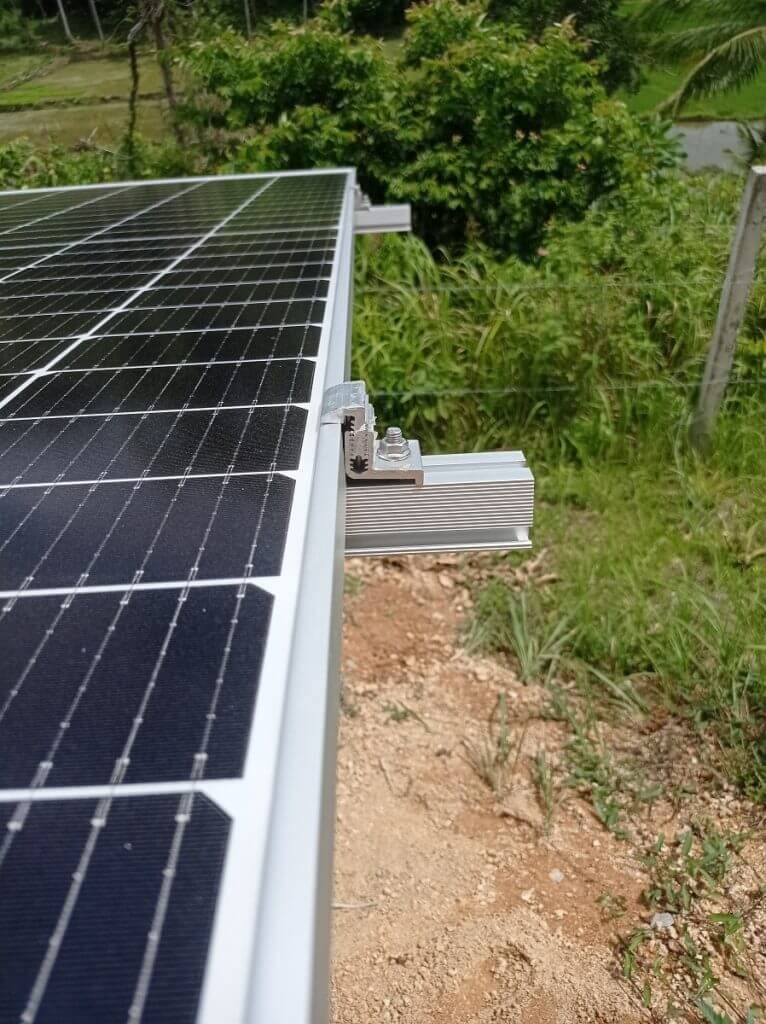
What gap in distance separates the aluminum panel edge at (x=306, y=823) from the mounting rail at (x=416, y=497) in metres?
0.53

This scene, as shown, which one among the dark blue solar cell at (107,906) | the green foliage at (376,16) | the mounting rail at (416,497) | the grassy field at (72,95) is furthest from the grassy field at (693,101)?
the dark blue solar cell at (107,906)

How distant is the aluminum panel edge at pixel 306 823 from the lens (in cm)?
91

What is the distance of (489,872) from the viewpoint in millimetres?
3480

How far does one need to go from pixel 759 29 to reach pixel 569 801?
14.7 m

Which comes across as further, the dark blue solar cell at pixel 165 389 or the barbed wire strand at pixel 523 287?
the barbed wire strand at pixel 523 287

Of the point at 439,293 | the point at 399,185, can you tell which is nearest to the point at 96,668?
the point at 439,293

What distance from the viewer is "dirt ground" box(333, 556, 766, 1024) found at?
3014 mm

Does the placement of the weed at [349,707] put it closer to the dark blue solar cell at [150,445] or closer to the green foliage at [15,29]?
the dark blue solar cell at [150,445]

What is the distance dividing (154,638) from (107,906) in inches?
21.4

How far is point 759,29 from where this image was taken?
41.9ft

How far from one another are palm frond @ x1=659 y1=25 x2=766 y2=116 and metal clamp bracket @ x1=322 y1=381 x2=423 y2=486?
13746mm

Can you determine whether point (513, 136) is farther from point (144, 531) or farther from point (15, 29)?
point (144, 531)

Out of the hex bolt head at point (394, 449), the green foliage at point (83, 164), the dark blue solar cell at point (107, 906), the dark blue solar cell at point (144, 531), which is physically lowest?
the green foliage at point (83, 164)

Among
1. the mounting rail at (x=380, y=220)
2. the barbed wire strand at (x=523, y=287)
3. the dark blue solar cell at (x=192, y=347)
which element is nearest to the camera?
the dark blue solar cell at (x=192, y=347)
